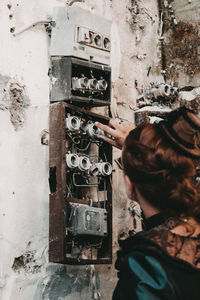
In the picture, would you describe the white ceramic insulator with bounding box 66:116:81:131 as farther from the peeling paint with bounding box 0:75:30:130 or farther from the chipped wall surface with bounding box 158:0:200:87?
the chipped wall surface with bounding box 158:0:200:87

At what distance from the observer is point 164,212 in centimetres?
141

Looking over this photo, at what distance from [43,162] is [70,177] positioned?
0.15 m

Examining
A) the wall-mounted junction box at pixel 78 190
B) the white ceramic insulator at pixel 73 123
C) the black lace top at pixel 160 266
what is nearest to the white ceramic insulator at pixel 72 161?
the wall-mounted junction box at pixel 78 190

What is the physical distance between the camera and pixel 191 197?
1.39m

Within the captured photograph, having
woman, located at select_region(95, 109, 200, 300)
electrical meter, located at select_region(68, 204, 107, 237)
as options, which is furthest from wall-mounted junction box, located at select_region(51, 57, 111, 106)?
woman, located at select_region(95, 109, 200, 300)

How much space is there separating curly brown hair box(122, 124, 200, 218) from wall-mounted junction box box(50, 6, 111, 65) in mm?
863

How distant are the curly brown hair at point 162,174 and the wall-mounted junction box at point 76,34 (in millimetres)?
863

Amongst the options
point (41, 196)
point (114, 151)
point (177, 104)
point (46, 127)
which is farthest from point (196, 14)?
point (41, 196)

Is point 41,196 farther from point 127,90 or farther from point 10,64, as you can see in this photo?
point 127,90

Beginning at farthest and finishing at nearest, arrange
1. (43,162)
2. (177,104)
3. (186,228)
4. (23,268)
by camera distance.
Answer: (177,104) → (43,162) → (23,268) → (186,228)

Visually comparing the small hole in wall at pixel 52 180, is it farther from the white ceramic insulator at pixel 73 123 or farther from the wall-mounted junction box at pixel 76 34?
the wall-mounted junction box at pixel 76 34

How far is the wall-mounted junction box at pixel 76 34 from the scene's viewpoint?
2.10m

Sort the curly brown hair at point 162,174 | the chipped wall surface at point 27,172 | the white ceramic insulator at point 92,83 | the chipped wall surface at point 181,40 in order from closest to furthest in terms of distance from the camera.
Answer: the curly brown hair at point 162,174
the chipped wall surface at point 27,172
the white ceramic insulator at point 92,83
the chipped wall surface at point 181,40

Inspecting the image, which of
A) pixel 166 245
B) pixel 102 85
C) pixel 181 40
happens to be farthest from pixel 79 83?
pixel 181 40
